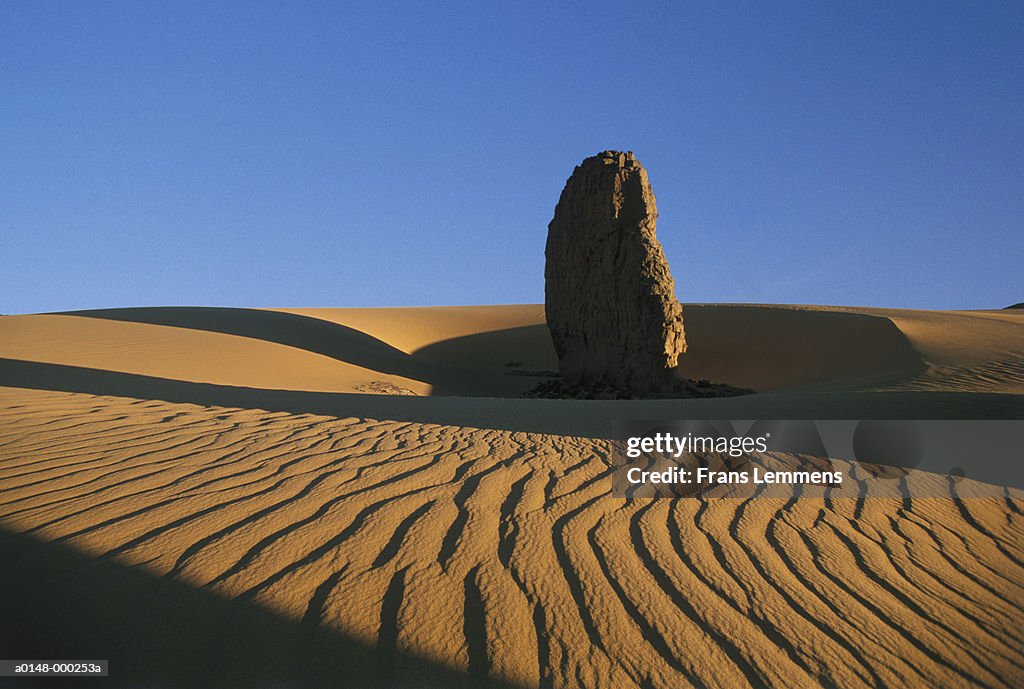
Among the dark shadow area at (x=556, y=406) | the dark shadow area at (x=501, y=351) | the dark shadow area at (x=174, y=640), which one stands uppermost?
the dark shadow area at (x=501, y=351)

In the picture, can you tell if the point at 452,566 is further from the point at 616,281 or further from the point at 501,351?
the point at 501,351

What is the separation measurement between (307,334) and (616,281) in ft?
39.5

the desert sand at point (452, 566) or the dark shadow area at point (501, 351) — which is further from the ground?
the dark shadow area at point (501, 351)

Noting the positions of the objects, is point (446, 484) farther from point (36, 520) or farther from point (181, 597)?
point (36, 520)

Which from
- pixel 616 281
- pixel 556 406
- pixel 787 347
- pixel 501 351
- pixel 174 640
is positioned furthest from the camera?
pixel 501 351

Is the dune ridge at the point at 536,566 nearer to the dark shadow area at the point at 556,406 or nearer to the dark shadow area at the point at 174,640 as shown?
the dark shadow area at the point at 174,640

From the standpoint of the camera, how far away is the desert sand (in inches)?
112

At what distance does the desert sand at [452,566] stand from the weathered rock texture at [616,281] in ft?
26.7

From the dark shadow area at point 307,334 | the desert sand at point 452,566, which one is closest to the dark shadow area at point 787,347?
the dark shadow area at point 307,334

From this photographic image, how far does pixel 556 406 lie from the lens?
370 inches

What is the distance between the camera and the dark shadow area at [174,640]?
269cm

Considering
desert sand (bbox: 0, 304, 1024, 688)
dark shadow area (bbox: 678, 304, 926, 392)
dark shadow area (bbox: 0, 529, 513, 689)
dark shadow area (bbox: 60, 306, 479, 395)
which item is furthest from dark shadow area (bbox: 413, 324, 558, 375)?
dark shadow area (bbox: 0, 529, 513, 689)

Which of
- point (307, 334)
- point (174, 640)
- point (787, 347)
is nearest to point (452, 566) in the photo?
point (174, 640)

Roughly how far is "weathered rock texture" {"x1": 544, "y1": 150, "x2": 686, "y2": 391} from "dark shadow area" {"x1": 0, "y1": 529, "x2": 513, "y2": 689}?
12328mm
